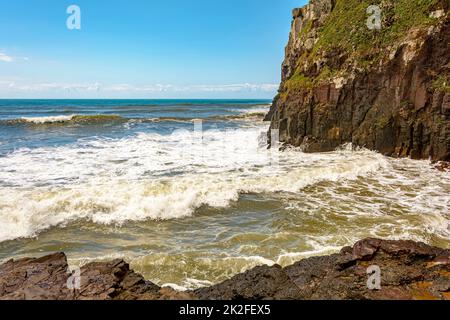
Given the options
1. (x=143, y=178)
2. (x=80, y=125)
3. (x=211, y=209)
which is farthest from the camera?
(x=80, y=125)

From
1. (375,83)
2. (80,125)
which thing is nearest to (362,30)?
(375,83)

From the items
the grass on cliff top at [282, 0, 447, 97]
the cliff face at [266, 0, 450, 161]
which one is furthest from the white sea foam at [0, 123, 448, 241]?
the grass on cliff top at [282, 0, 447, 97]

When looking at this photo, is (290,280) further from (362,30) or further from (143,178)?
(362,30)

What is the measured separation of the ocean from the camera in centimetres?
762

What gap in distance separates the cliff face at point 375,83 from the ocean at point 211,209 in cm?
137

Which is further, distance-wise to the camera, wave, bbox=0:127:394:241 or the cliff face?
the cliff face

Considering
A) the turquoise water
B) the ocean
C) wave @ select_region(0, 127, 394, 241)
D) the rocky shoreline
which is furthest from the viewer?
the turquoise water

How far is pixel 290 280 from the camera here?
5.18 meters

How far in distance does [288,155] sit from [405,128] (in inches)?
241

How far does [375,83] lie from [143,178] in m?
13.5

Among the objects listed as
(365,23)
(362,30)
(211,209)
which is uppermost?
(365,23)

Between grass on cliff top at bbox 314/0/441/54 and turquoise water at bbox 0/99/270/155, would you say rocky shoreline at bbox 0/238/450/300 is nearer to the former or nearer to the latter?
grass on cliff top at bbox 314/0/441/54

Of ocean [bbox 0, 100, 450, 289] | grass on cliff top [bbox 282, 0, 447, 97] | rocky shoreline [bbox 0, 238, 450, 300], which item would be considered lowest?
ocean [bbox 0, 100, 450, 289]

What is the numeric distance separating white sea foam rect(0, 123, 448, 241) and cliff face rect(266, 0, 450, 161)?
1654 millimetres
